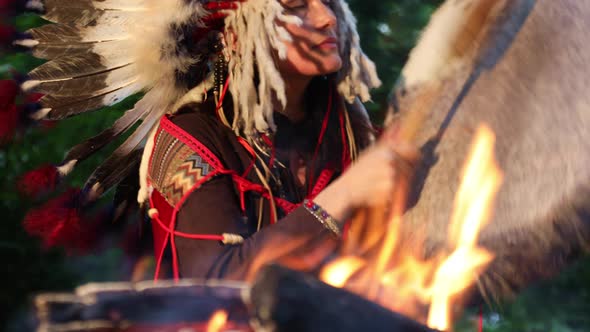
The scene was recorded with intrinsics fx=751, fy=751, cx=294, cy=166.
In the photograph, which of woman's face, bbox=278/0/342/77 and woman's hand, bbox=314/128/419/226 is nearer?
woman's hand, bbox=314/128/419/226

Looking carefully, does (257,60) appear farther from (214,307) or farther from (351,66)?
(214,307)

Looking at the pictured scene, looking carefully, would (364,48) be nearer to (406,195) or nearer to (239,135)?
(239,135)

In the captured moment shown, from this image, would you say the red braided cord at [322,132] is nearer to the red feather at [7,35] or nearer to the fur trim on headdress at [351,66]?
the fur trim on headdress at [351,66]

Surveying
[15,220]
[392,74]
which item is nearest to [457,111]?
[392,74]

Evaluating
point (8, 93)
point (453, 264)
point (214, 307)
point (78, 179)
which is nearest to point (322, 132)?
point (453, 264)

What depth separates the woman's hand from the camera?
1.76 metres

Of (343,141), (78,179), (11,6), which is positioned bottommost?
(78,179)

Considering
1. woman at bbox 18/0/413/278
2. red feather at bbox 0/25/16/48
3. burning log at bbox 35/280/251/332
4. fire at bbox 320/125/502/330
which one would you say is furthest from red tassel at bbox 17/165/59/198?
burning log at bbox 35/280/251/332

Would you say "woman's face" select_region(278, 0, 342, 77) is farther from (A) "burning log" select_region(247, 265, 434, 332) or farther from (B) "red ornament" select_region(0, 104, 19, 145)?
(A) "burning log" select_region(247, 265, 434, 332)

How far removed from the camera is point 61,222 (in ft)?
8.04

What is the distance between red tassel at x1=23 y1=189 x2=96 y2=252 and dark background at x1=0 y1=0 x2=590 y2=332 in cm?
15

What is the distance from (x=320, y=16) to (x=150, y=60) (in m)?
0.52

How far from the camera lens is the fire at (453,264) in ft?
5.22

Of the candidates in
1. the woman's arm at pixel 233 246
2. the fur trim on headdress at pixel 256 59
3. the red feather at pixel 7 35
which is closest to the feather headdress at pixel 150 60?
the fur trim on headdress at pixel 256 59
